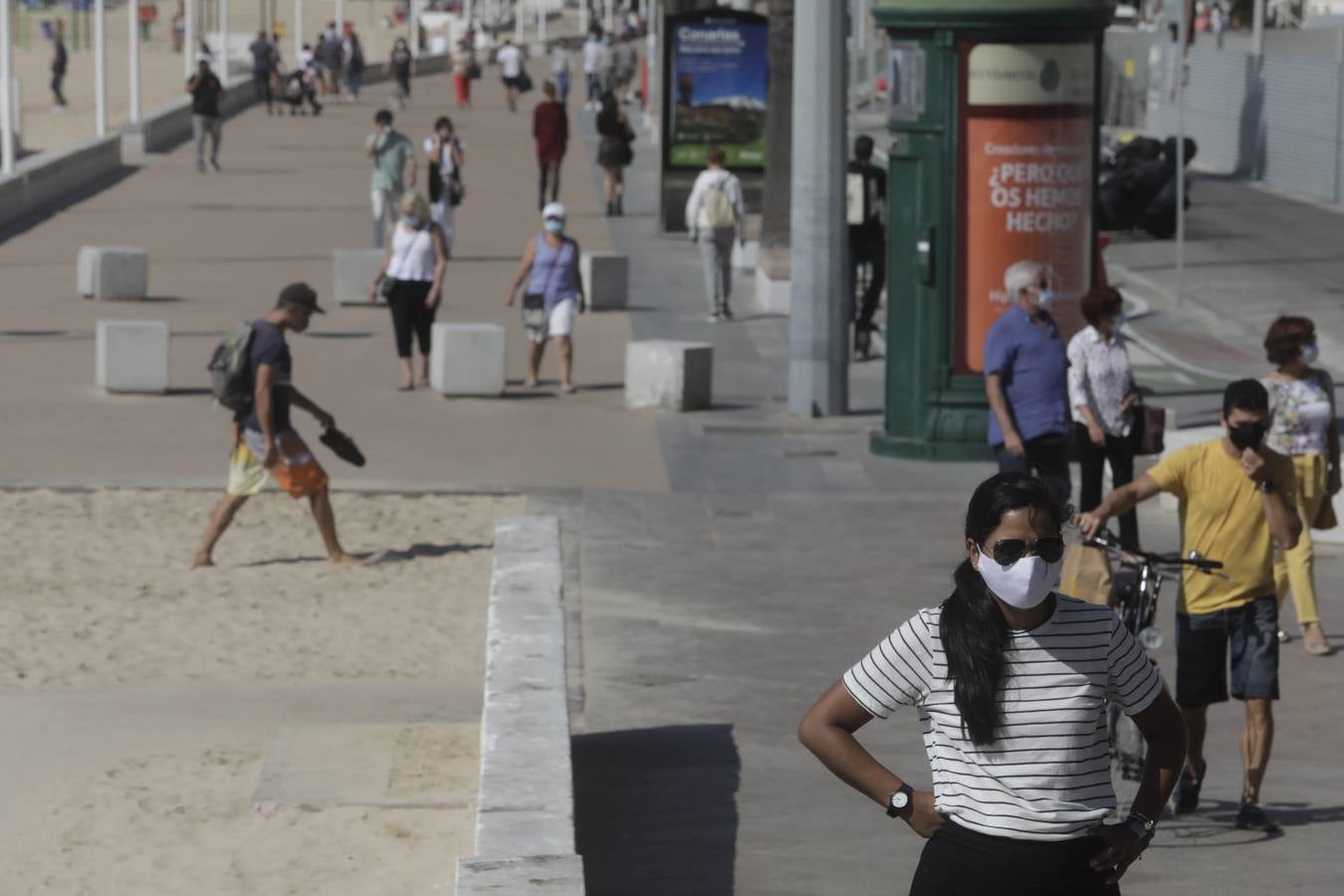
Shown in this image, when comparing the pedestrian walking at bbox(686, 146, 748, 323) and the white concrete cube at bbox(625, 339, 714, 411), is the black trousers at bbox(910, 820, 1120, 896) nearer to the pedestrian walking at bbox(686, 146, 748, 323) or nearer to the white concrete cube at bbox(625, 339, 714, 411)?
the white concrete cube at bbox(625, 339, 714, 411)

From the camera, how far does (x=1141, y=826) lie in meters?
5.23

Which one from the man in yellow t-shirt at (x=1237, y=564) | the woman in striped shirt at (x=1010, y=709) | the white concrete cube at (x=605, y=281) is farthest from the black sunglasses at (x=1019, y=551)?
the white concrete cube at (x=605, y=281)

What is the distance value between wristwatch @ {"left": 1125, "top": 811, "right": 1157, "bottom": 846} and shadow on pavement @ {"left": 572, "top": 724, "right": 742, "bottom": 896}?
2.86 metres

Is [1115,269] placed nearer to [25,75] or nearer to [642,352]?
[642,352]

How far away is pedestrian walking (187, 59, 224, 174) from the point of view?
40.0 metres

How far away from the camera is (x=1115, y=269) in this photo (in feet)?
96.1

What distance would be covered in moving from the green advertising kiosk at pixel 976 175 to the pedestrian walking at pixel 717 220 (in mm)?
6531

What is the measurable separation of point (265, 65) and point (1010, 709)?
54.4 metres

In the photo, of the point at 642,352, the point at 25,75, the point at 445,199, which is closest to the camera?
the point at 642,352

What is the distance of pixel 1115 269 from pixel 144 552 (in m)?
17.5

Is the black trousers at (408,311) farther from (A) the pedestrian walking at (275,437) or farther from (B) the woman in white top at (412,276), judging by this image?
(A) the pedestrian walking at (275,437)

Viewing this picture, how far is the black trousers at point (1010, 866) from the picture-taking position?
16.5 feet

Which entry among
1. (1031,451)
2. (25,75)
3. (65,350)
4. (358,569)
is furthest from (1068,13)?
(25,75)

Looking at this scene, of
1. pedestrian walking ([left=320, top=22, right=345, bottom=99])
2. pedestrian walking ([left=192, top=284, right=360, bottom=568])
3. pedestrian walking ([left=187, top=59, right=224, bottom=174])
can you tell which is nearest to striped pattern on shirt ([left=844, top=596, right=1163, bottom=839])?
pedestrian walking ([left=192, top=284, right=360, bottom=568])
